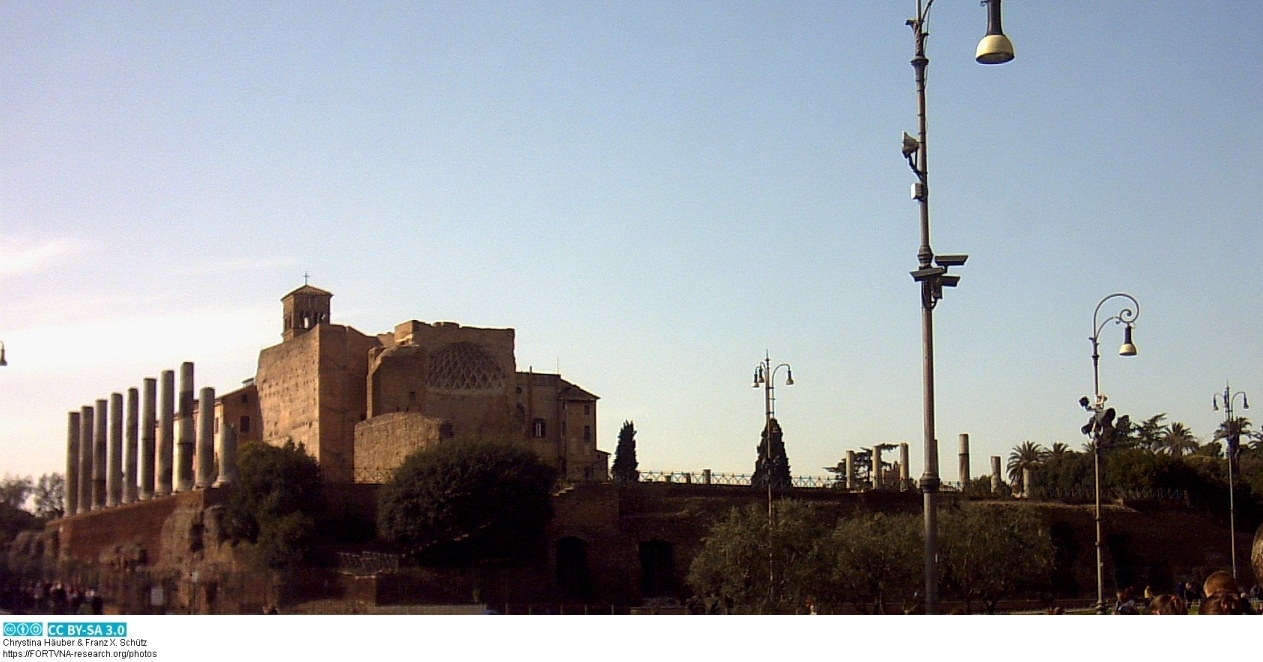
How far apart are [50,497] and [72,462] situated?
372cm

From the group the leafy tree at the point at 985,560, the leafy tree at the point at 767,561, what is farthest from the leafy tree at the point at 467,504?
the leafy tree at the point at 985,560

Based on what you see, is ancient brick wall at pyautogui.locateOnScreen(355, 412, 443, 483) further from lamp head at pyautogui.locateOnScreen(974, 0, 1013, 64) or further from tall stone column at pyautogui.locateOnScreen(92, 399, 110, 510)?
lamp head at pyautogui.locateOnScreen(974, 0, 1013, 64)

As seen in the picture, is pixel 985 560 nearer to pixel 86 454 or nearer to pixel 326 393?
pixel 326 393

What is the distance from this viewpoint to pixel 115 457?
163 feet

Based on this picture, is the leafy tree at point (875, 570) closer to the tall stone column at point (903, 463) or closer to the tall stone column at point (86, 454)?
the tall stone column at point (903, 463)

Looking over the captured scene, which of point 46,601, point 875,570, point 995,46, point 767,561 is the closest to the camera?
point 995,46

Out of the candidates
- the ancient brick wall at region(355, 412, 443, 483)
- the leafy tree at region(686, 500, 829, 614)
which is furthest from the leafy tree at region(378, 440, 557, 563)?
the leafy tree at region(686, 500, 829, 614)

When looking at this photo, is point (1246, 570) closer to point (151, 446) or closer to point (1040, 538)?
point (1040, 538)

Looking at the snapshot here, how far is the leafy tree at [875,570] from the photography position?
2550 cm

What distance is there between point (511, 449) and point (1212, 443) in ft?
102

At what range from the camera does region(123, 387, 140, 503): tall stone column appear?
4872 cm

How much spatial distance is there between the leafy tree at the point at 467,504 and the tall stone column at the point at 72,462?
1812cm

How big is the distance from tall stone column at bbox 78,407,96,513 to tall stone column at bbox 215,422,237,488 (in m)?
9.60

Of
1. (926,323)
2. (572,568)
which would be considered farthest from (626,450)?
(926,323)
